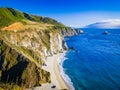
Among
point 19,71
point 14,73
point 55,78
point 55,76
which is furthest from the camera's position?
point 55,76

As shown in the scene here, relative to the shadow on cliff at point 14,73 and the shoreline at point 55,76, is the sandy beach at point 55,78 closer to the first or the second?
the shoreline at point 55,76

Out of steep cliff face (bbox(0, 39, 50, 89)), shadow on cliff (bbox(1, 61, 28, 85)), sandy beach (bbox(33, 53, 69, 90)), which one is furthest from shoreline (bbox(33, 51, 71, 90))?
shadow on cliff (bbox(1, 61, 28, 85))

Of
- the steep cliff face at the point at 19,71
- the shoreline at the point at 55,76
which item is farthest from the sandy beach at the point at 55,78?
the steep cliff face at the point at 19,71

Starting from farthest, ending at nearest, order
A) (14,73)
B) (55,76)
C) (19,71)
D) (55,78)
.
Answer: (55,76) → (55,78) → (14,73) → (19,71)

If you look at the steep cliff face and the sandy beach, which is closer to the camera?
the steep cliff face

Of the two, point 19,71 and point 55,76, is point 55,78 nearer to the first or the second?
point 55,76

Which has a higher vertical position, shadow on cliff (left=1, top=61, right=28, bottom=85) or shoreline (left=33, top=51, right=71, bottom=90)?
shadow on cliff (left=1, top=61, right=28, bottom=85)

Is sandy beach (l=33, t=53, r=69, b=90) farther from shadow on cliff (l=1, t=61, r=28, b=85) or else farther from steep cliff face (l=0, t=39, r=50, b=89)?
shadow on cliff (l=1, t=61, r=28, b=85)

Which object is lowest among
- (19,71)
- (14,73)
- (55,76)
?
(55,76)

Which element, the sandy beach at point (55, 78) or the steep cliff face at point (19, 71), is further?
the sandy beach at point (55, 78)

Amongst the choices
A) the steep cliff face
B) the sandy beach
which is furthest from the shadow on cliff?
the sandy beach

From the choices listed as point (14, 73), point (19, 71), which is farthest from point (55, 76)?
point (14, 73)
